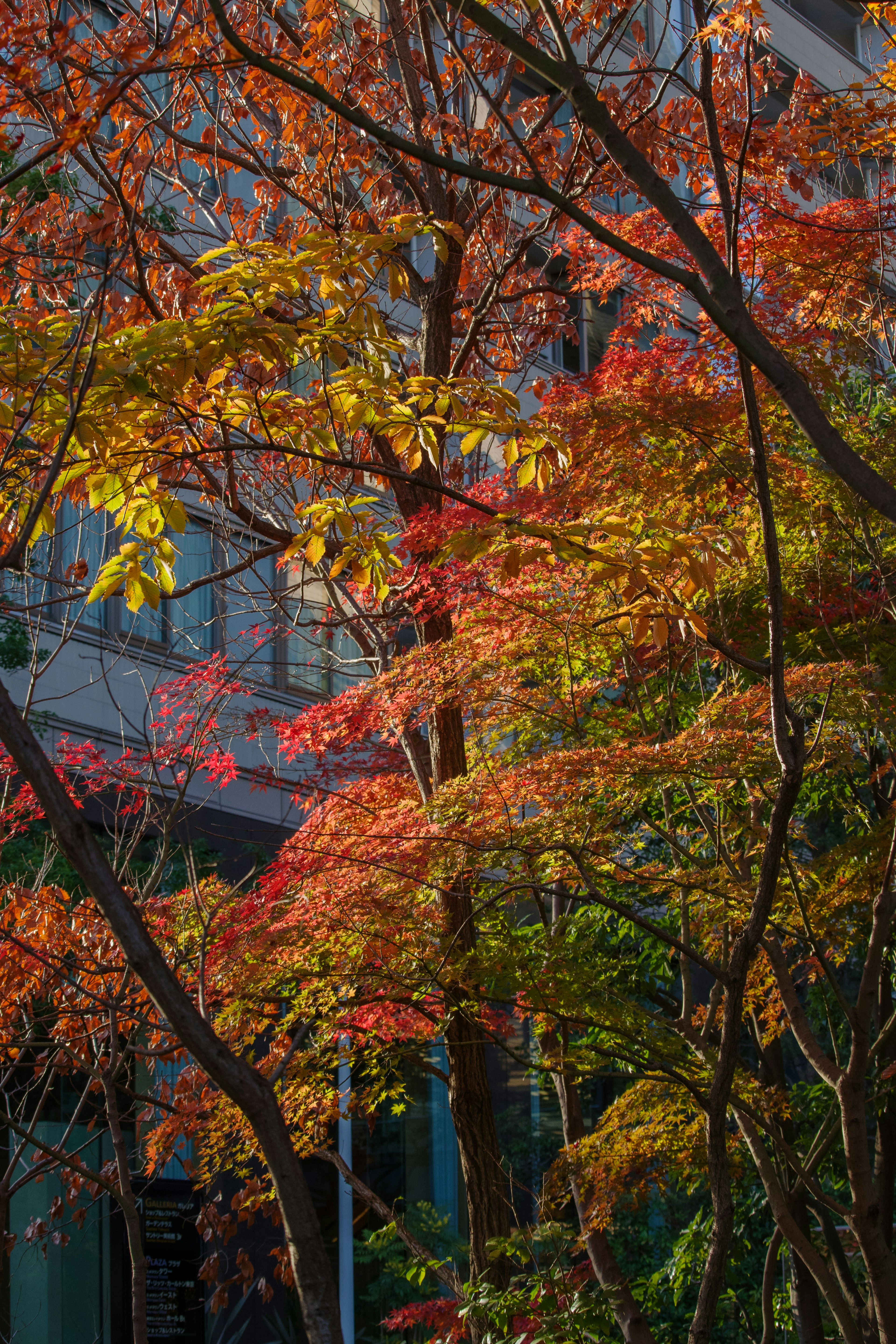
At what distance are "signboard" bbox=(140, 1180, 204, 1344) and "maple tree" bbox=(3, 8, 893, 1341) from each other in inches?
89.4

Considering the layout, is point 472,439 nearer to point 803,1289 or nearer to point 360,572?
point 360,572

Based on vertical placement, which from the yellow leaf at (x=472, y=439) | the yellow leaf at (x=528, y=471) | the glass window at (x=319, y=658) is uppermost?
the glass window at (x=319, y=658)

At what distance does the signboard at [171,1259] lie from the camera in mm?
8570

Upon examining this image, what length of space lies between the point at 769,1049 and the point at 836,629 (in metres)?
3.94

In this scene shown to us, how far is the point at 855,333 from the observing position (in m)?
8.51

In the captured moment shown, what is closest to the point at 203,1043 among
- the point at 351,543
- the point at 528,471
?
the point at 528,471

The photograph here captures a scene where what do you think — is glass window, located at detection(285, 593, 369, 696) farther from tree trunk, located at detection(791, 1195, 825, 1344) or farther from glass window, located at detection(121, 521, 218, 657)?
tree trunk, located at detection(791, 1195, 825, 1344)

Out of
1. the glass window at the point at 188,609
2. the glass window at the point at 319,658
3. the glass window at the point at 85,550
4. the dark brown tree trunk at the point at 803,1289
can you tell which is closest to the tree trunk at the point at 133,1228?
the glass window at the point at 85,550

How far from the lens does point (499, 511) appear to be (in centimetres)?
652

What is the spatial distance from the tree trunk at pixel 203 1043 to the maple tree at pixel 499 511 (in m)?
0.01

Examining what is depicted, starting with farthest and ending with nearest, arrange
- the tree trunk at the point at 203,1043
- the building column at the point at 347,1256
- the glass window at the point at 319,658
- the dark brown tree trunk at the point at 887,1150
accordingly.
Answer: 1. the glass window at the point at 319,658
2. the building column at the point at 347,1256
3. the dark brown tree trunk at the point at 887,1150
4. the tree trunk at the point at 203,1043

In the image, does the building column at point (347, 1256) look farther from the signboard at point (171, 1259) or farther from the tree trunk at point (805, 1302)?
the tree trunk at point (805, 1302)

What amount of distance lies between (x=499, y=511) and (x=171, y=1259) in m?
6.21

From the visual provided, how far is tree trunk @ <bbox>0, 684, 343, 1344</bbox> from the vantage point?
235 cm
